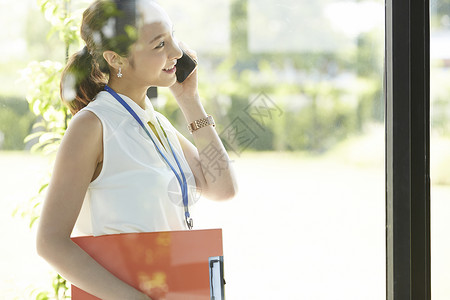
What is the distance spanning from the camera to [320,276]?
5.74 feet

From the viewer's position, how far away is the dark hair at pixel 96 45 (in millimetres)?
1128

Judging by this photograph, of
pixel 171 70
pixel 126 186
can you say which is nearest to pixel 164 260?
pixel 126 186

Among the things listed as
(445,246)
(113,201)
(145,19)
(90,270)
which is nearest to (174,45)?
(145,19)

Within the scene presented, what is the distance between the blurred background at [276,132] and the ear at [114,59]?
14.9 inches

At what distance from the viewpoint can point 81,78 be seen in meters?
1.20

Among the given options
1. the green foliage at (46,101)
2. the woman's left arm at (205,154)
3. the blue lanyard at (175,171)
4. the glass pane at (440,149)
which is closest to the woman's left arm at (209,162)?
the woman's left arm at (205,154)

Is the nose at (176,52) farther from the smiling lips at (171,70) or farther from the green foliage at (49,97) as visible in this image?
the green foliage at (49,97)

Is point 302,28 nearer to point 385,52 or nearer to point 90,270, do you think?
point 385,52

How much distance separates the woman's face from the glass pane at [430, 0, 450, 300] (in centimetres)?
103

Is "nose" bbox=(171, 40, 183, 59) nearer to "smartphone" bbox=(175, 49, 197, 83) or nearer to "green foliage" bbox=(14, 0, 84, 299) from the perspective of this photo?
"smartphone" bbox=(175, 49, 197, 83)

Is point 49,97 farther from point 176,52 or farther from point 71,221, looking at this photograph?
point 71,221

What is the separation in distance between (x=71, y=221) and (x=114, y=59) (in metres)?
0.42

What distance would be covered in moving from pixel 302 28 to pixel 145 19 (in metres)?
0.71

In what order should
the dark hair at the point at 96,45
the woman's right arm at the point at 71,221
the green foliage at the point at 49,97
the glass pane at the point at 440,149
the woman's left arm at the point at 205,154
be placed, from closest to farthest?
the woman's right arm at the point at 71,221, the dark hair at the point at 96,45, the woman's left arm at the point at 205,154, the green foliage at the point at 49,97, the glass pane at the point at 440,149
